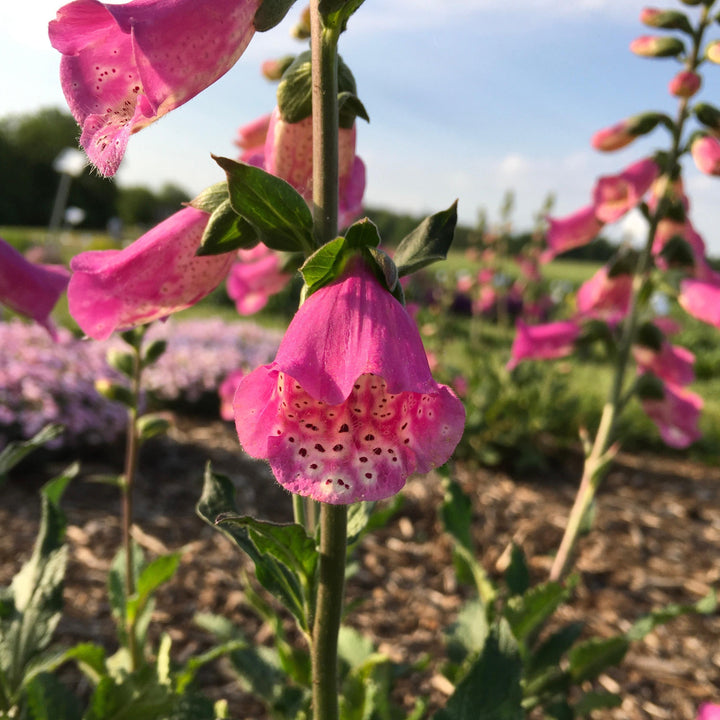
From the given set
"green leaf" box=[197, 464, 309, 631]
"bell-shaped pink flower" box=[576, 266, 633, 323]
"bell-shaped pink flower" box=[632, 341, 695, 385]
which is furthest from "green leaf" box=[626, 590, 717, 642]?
"green leaf" box=[197, 464, 309, 631]

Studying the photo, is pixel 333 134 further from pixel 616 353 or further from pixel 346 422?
pixel 616 353

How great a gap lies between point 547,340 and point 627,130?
519mm

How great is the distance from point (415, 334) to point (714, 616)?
227cm

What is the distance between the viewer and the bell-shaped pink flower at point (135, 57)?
1.95 feet

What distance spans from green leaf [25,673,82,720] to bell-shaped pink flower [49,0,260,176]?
876 millimetres

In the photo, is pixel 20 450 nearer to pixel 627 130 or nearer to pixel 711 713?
pixel 711 713

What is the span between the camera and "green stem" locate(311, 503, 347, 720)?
2.42ft

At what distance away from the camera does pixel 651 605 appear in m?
2.39

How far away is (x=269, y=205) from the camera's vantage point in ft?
2.13

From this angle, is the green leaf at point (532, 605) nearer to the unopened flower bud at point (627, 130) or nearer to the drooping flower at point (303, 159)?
the drooping flower at point (303, 159)

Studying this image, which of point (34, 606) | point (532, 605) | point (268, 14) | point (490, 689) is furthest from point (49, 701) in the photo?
point (268, 14)

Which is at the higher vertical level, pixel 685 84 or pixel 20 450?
pixel 685 84


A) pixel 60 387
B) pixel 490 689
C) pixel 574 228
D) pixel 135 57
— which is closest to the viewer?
pixel 135 57

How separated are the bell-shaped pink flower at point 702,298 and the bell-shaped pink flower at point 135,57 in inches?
47.7
